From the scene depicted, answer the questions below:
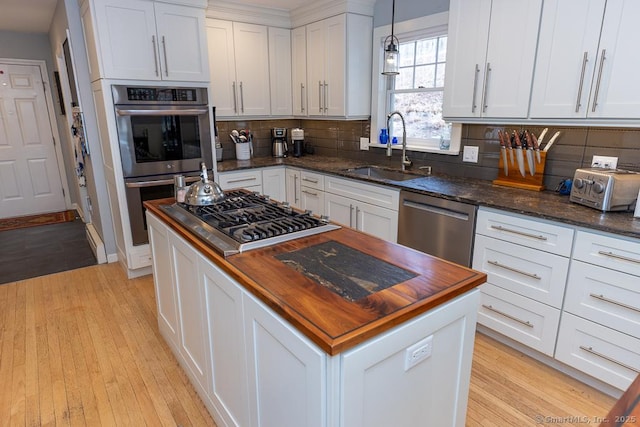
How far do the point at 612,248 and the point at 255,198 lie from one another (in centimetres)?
182

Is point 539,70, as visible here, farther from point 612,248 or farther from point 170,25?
point 170,25

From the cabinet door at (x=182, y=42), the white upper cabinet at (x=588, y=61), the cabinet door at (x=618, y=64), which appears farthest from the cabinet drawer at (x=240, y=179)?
the cabinet door at (x=618, y=64)

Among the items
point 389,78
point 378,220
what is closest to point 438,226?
point 378,220

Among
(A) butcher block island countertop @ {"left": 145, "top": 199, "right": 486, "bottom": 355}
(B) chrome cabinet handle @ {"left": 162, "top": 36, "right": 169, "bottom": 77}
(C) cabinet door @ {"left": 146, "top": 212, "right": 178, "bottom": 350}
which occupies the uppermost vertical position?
(B) chrome cabinet handle @ {"left": 162, "top": 36, "right": 169, "bottom": 77}

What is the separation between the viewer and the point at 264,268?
1.31 m

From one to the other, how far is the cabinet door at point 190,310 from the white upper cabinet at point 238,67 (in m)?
2.37

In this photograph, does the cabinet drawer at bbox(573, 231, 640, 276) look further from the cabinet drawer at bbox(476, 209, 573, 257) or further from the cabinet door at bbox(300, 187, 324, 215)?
the cabinet door at bbox(300, 187, 324, 215)

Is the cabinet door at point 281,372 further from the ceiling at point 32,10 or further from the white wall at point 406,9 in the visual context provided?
the ceiling at point 32,10

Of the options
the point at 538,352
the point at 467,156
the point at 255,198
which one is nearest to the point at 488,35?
the point at 467,156

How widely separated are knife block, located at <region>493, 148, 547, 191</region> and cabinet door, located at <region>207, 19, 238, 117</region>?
2.62 metres

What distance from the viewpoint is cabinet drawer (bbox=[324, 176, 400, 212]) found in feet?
9.39

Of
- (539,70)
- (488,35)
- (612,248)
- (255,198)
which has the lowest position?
(612,248)

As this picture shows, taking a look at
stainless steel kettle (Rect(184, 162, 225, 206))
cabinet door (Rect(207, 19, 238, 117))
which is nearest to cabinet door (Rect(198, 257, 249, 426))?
stainless steel kettle (Rect(184, 162, 225, 206))

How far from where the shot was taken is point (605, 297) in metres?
1.83
